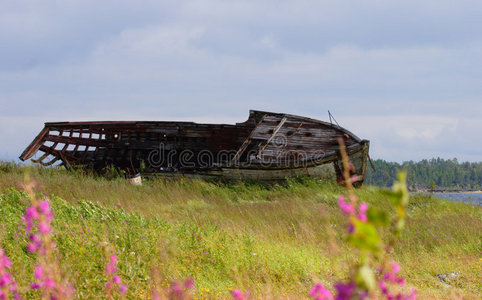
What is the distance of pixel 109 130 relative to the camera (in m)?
19.0

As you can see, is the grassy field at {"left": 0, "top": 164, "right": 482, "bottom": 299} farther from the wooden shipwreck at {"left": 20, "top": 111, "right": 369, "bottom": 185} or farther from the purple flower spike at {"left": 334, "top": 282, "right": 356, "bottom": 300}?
the wooden shipwreck at {"left": 20, "top": 111, "right": 369, "bottom": 185}

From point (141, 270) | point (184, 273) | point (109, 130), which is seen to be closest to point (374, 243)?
point (141, 270)

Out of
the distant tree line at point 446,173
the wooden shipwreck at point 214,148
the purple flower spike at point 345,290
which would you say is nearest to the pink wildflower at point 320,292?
the purple flower spike at point 345,290

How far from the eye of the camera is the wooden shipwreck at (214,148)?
15.7 meters

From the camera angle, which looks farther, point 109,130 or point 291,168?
point 109,130

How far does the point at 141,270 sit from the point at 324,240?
4527 mm

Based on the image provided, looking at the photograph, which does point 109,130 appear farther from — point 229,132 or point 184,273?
point 184,273

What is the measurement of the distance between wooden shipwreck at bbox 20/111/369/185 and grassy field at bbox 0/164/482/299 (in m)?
3.60

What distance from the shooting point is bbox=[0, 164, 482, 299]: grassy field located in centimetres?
479

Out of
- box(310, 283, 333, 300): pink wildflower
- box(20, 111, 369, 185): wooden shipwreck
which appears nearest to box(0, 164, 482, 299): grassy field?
box(310, 283, 333, 300): pink wildflower

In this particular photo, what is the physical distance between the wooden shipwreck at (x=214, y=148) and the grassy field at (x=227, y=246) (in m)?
3.60

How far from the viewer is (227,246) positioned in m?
6.24

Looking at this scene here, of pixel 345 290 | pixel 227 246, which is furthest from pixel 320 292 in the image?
pixel 227 246

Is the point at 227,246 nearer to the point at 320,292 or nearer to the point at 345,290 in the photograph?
the point at 320,292
